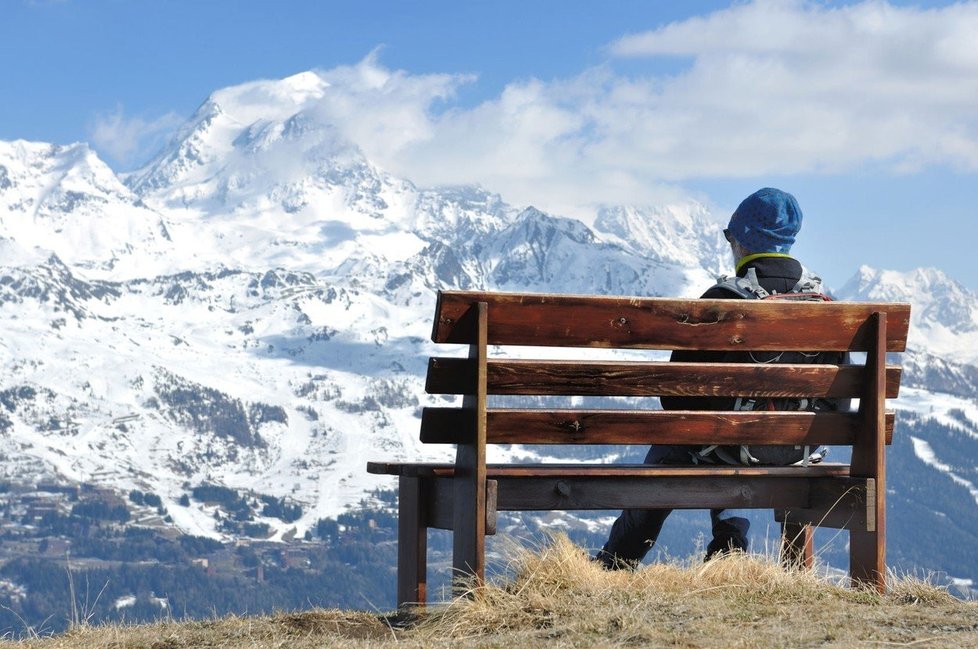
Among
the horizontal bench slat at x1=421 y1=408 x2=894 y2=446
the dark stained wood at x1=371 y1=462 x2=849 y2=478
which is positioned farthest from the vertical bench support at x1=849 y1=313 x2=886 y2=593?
the dark stained wood at x1=371 y1=462 x2=849 y2=478

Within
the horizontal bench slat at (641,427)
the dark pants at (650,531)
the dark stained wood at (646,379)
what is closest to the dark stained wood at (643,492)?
the horizontal bench slat at (641,427)

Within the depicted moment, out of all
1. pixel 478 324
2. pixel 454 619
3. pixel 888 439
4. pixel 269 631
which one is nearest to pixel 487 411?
pixel 478 324

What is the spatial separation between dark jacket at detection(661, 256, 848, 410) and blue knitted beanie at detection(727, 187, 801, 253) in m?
0.11

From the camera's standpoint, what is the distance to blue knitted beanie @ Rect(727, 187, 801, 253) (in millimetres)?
8633

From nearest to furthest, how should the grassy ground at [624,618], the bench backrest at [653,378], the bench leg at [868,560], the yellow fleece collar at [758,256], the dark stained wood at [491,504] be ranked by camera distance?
the grassy ground at [624,618]
the dark stained wood at [491,504]
the bench backrest at [653,378]
the bench leg at [868,560]
the yellow fleece collar at [758,256]

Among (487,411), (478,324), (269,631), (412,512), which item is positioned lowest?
(269,631)

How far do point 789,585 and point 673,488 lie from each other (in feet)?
2.74

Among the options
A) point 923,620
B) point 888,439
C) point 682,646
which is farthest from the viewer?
point 888,439

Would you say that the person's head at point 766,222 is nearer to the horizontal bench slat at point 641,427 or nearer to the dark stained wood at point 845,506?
the horizontal bench slat at point 641,427

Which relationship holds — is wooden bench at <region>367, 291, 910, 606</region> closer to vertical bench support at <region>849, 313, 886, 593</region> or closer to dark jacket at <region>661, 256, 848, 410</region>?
vertical bench support at <region>849, 313, 886, 593</region>

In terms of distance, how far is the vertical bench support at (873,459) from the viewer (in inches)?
308

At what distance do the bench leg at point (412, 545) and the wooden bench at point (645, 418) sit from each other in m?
0.01

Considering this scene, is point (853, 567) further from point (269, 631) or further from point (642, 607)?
point (269, 631)

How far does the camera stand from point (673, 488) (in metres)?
7.72
